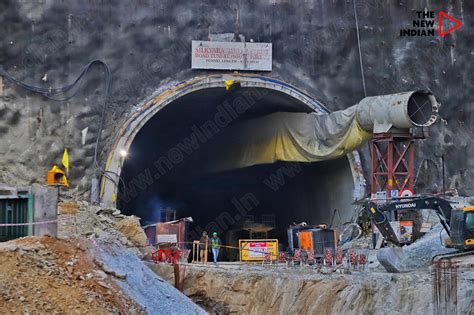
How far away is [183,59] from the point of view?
3572 centimetres

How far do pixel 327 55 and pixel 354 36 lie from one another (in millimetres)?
1524

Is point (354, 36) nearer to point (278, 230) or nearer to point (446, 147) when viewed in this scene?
point (446, 147)

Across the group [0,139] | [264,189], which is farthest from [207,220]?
[0,139]

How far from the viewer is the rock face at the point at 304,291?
23547 millimetres

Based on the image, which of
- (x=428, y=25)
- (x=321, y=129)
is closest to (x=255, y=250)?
(x=321, y=129)

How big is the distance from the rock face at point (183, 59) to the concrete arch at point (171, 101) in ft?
1.24

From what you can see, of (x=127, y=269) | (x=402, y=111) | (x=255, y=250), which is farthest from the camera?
(x=255, y=250)

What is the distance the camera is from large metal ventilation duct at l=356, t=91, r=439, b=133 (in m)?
30.4

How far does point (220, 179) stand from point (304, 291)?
2561 cm

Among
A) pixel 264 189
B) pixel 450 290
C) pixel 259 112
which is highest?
pixel 259 112

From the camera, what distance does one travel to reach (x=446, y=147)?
38281 mm

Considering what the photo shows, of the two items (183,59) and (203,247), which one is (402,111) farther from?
(203,247)

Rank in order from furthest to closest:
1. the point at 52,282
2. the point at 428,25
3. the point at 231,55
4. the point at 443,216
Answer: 1. the point at 428,25
2. the point at 231,55
3. the point at 443,216
4. the point at 52,282

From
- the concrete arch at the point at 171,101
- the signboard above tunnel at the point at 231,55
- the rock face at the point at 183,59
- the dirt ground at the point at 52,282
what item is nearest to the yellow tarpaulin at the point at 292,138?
the concrete arch at the point at 171,101
